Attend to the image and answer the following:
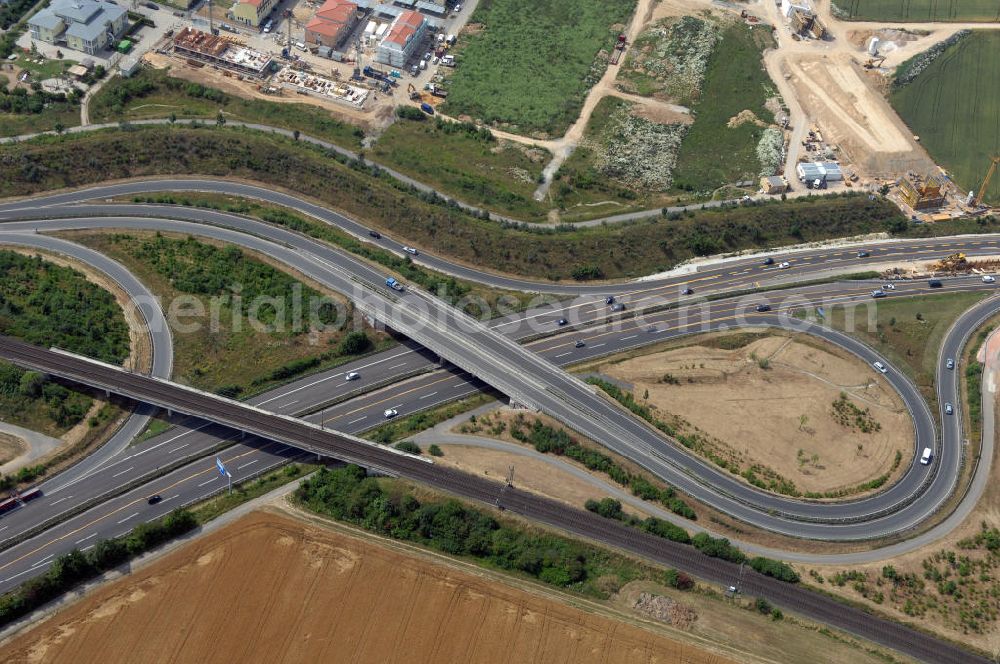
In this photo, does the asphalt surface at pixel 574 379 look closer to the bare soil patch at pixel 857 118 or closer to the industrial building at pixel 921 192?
the industrial building at pixel 921 192

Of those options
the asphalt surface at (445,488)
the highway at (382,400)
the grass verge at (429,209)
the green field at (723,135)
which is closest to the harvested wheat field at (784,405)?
the highway at (382,400)

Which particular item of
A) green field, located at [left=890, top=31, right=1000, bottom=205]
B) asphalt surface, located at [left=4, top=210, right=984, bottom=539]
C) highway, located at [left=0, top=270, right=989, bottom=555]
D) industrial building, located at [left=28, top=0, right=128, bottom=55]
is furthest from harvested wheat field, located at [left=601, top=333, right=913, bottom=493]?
industrial building, located at [left=28, top=0, right=128, bottom=55]

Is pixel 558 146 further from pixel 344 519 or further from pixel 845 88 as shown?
pixel 344 519

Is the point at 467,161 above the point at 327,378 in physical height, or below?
above

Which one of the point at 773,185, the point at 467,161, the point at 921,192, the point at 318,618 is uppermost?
the point at 921,192

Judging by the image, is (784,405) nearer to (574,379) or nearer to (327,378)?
(574,379)

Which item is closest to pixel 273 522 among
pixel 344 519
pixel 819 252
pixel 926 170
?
pixel 344 519

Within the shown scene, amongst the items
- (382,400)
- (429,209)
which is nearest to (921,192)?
(429,209)
